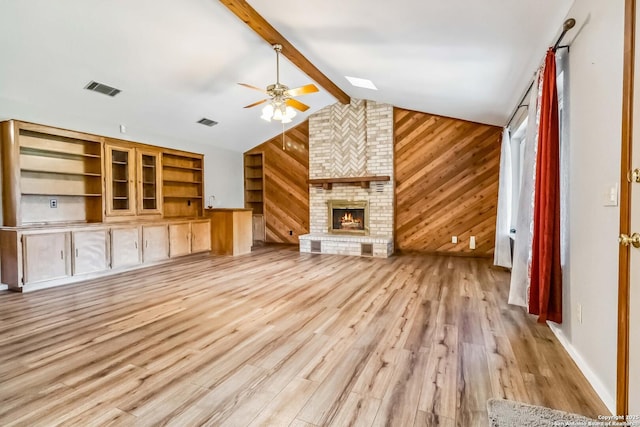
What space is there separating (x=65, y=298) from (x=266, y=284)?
2.36 meters

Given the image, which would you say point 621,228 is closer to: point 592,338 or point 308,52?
point 592,338

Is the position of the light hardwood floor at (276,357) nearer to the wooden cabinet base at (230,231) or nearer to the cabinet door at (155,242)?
the cabinet door at (155,242)

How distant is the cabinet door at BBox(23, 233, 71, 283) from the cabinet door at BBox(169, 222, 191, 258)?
164 cm

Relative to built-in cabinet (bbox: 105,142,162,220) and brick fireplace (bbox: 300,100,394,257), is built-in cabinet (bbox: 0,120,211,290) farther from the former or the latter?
brick fireplace (bbox: 300,100,394,257)

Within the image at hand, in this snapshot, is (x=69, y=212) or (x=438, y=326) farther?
(x=69, y=212)

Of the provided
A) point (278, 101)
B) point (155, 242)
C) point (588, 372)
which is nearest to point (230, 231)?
point (155, 242)

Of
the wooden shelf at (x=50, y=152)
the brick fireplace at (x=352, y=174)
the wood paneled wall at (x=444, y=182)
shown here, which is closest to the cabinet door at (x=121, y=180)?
the wooden shelf at (x=50, y=152)

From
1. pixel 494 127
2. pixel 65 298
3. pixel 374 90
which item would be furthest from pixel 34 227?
pixel 494 127

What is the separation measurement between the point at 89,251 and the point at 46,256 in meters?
0.51

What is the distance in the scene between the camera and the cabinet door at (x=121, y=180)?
5133 mm

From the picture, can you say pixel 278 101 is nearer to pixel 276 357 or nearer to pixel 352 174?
pixel 352 174

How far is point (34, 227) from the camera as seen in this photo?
161 inches

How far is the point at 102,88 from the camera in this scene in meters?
4.32

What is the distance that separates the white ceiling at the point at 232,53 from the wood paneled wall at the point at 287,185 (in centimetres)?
204
